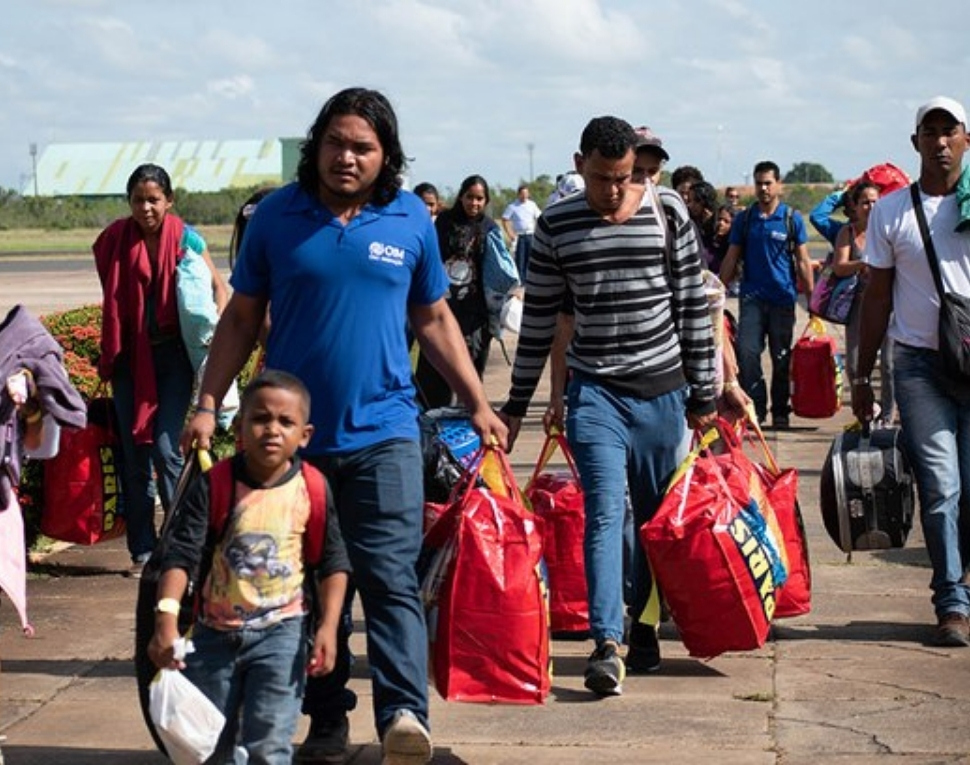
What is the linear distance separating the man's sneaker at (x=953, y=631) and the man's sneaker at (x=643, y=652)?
45.2 inches

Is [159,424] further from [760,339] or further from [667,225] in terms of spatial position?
[760,339]

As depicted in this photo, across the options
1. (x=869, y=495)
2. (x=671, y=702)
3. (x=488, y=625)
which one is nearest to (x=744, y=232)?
(x=869, y=495)

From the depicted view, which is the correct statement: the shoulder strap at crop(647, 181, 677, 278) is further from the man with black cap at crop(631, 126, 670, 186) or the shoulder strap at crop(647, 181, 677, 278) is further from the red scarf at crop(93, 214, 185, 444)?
the red scarf at crop(93, 214, 185, 444)

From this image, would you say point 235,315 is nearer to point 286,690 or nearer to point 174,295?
point 286,690

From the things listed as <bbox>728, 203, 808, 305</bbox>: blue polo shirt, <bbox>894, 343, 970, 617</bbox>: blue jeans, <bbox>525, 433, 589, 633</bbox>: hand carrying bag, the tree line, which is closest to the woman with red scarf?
<bbox>525, 433, 589, 633</bbox>: hand carrying bag

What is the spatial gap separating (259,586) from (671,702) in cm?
211

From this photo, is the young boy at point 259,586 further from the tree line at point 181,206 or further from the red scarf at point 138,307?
the tree line at point 181,206

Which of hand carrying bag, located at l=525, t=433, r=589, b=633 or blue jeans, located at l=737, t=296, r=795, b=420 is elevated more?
blue jeans, located at l=737, t=296, r=795, b=420

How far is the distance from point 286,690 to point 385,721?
1.85ft

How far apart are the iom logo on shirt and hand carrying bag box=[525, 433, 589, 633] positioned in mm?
2037

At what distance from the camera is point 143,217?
9.59 m

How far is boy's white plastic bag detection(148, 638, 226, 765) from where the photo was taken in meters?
5.24

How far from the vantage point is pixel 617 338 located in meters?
7.40

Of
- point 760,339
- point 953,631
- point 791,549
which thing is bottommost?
point 953,631
